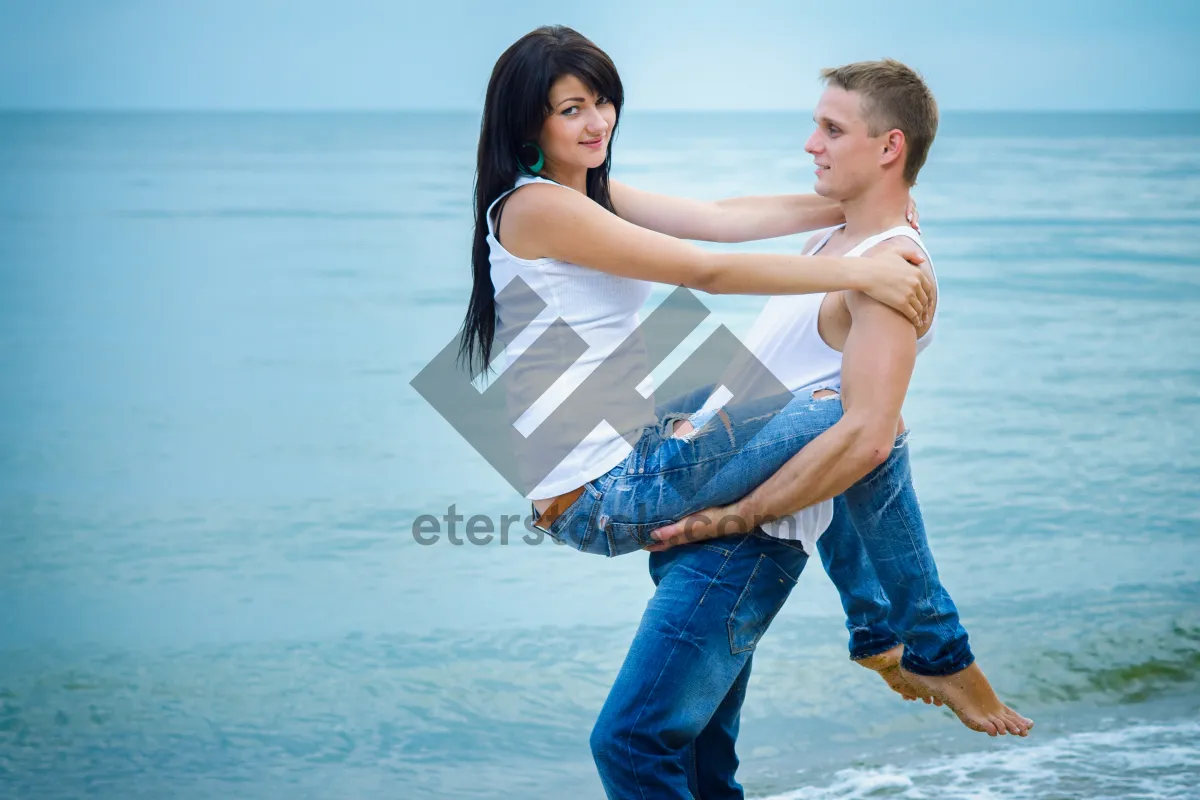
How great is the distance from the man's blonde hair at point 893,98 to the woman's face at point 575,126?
1.78 ft

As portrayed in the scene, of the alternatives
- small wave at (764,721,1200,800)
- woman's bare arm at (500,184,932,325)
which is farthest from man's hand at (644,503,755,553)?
small wave at (764,721,1200,800)

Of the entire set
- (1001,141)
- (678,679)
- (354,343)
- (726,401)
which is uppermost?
(1001,141)

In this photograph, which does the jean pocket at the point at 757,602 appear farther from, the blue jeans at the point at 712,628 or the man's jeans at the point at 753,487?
the man's jeans at the point at 753,487

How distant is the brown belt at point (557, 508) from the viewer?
102 inches

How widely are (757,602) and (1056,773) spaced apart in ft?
6.07

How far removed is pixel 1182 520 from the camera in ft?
22.5

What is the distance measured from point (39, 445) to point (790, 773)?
573 cm

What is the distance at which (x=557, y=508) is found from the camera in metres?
2.61

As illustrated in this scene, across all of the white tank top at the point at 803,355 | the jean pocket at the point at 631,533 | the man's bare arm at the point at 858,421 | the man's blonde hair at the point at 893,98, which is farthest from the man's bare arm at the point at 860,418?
the man's blonde hair at the point at 893,98

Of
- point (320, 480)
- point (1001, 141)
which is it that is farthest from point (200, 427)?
point (1001, 141)

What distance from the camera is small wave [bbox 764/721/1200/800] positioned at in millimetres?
3748

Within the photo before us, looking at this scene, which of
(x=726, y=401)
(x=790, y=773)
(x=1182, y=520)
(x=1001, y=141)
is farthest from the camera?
(x=1001, y=141)

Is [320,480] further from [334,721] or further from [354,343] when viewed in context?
[354,343]

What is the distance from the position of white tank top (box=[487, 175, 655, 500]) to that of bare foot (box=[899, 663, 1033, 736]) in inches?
34.6
